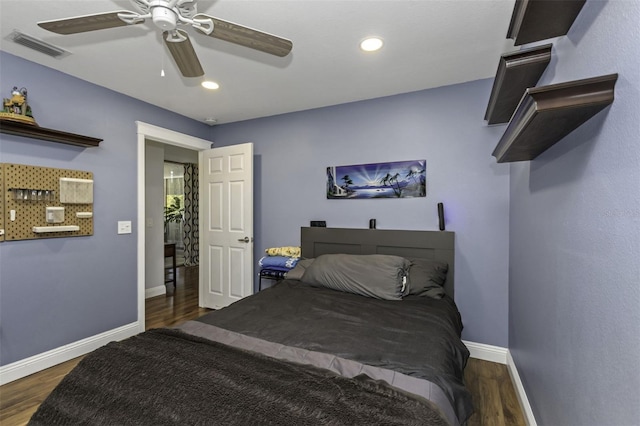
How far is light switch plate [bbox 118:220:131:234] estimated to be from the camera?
9.82 feet

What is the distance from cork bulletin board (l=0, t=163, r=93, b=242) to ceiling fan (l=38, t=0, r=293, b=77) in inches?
58.3

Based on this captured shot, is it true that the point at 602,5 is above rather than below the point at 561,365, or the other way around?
above

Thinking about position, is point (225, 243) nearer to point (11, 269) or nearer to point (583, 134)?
point (11, 269)

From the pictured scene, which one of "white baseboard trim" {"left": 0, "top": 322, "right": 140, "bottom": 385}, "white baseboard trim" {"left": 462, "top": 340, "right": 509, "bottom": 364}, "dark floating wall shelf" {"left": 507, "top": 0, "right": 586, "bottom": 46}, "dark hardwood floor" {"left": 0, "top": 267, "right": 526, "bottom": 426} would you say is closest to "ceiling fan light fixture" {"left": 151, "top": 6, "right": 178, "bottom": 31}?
"dark floating wall shelf" {"left": 507, "top": 0, "right": 586, "bottom": 46}

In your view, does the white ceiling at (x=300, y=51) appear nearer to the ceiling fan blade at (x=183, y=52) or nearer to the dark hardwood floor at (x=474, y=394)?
the ceiling fan blade at (x=183, y=52)

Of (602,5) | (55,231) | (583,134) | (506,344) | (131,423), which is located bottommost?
(506,344)

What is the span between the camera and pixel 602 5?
0.91m

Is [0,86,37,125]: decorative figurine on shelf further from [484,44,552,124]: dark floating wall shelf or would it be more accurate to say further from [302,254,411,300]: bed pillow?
[484,44,552,124]: dark floating wall shelf

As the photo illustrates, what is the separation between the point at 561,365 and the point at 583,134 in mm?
973

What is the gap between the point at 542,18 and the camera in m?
Result: 1.09

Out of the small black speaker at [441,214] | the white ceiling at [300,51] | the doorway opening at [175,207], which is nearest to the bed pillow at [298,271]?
the small black speaker at [441,214]

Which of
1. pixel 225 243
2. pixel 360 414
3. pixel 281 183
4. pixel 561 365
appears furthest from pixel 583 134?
pixel 225 243

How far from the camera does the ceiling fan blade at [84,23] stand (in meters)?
1.35

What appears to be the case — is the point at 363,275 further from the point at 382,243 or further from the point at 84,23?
the point at 84,23
